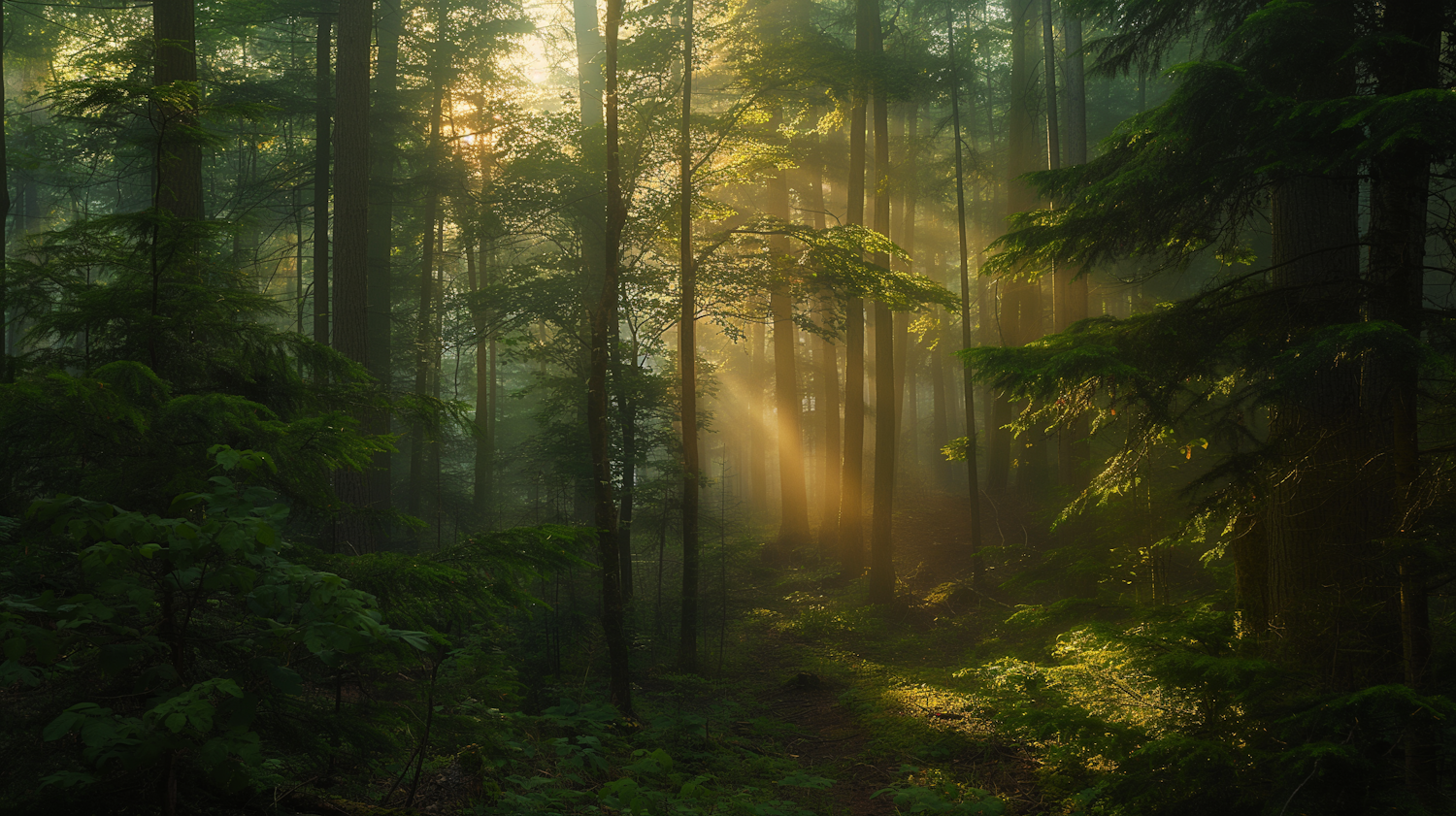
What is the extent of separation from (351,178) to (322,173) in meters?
4.41

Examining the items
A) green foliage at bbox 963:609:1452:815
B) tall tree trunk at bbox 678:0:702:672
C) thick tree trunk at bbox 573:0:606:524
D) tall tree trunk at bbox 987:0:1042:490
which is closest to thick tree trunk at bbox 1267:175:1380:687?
green foliage at bbox 963:609:1452:815

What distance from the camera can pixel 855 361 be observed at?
16969 mm

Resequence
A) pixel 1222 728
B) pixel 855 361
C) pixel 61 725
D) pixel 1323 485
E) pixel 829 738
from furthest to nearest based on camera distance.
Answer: pixel 855 361, pixel 829 738, pixel 1323 485, pixel 1222 728, pixel 61 725

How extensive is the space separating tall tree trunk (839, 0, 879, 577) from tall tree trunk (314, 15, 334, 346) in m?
9.68

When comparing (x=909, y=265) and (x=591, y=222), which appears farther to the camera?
(x=909, y=265)

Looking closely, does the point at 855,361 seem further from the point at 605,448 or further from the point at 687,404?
the point at 605,448

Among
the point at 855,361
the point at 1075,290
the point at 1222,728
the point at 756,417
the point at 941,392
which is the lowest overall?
the point at 1222,728

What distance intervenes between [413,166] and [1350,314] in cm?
2098

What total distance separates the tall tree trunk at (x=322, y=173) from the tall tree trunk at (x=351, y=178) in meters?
2.10

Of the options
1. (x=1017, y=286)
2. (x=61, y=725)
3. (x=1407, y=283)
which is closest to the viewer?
(x=61, y=725)

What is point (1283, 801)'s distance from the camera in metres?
4.04

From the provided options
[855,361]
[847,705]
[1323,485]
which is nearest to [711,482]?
[855,361]

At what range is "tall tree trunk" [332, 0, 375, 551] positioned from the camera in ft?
34.2

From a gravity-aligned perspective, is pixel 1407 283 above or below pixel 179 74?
below
